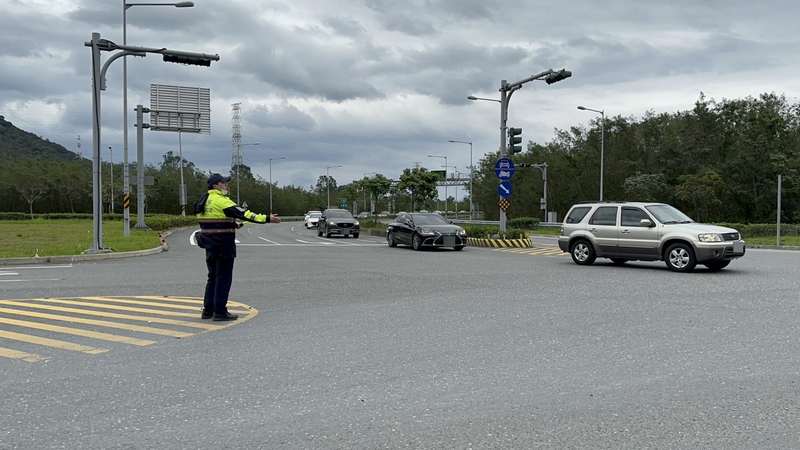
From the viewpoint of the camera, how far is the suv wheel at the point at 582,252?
15.6m

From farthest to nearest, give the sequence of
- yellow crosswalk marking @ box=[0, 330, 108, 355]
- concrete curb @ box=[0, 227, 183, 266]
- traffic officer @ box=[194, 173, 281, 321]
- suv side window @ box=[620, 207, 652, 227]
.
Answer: concrete curb @ box=[0, 227, 183, 266] < suv side window @ box=[620, 207, 652, 227] < traffic officer @ box=[194, 173, 281, 321] < yellow crosswalk marking @ box=[0, 330, 108, 355]

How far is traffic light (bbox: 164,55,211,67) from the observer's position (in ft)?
62.4

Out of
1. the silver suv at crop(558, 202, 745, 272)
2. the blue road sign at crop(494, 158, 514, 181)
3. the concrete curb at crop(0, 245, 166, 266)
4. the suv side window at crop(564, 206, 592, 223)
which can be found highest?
the blue road sign at crop(494, 158, 514, 181)

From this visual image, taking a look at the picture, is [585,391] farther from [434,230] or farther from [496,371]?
[434,230]

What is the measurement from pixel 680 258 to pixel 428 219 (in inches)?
430

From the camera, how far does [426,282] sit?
12172mm

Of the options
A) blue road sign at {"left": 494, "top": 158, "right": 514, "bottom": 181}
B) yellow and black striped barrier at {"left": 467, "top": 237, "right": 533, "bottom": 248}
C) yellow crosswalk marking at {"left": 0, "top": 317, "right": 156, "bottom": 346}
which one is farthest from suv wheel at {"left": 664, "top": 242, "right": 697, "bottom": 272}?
blue road sign at {"left": 494, "top": 158, "right": 514, "bottom": 181}

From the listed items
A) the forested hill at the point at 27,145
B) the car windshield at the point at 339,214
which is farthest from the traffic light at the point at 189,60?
the forested hill at the point at 27,145

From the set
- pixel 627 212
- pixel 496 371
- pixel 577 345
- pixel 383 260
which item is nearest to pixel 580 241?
pixel 627 212

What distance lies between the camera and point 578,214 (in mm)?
16125

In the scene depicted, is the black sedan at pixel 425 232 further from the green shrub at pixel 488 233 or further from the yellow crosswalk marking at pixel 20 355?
the yellow crosswalk marking at pixel 20 355

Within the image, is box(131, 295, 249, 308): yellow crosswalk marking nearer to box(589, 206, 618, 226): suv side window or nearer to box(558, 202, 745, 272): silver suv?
box(558, 202, 745, 272): silver suv

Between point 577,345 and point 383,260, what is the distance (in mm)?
11527

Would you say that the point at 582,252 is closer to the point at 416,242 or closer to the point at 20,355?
the point at 416,242
